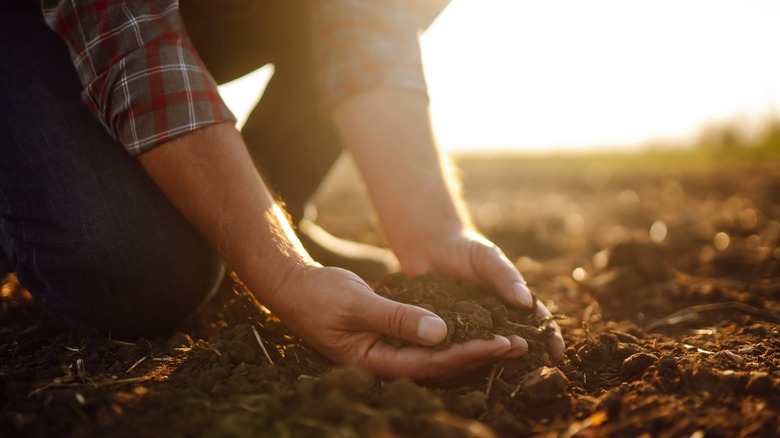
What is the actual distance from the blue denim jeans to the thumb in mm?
800

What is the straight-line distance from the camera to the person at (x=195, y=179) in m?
1.43

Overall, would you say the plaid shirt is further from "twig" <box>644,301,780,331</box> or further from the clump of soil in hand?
"twig" <box>644,301,780,331</box>

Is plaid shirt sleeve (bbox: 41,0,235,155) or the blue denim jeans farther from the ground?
plaid shirt sleeve (bbox: 41,0,235,155)

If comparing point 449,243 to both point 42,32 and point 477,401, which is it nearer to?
point 477,401

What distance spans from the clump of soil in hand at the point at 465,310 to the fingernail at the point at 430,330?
67 millimetres

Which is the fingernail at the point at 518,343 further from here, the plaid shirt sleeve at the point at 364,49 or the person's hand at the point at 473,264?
the plaid shirt sleeve at the point at 364,49

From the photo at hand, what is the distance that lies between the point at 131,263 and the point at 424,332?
1.02 metres

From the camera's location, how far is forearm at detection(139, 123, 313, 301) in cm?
147

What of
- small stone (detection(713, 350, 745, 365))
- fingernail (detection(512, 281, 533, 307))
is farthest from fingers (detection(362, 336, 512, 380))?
small stone (detection(713, 350, 745, 365))

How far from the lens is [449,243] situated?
186cm

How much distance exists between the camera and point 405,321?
131 centimetres

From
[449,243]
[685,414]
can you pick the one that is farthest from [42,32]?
[685,414]

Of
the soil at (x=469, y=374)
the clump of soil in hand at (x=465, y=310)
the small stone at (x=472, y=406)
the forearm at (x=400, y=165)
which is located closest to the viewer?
the soil at (x=469, y=374)

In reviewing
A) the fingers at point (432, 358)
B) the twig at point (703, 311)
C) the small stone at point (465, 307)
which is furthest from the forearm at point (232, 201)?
the twig at point (703, 311)
